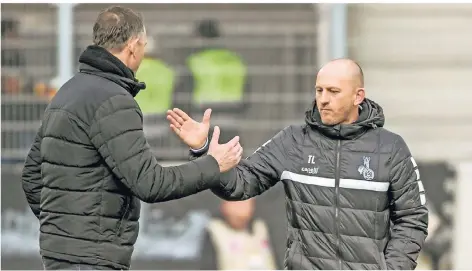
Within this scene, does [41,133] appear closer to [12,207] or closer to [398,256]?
[398,256]

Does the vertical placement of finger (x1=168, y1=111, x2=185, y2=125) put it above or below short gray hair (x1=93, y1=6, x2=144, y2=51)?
below

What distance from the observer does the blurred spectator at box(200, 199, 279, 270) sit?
847cm

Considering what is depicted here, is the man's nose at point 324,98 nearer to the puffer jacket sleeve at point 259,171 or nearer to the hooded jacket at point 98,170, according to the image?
the puffer jacket sleeve at point 259,171

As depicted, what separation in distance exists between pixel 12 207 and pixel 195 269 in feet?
4.90

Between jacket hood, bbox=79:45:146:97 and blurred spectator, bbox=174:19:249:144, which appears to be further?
blurred spectator, bbox=174:19:249:144

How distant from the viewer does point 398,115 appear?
31.1 feet

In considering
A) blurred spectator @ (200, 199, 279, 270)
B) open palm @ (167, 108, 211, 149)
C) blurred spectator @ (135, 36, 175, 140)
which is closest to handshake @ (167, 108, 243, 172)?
A: open palm @ (167, 108, 211, 149)

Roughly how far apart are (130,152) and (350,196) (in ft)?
2.98

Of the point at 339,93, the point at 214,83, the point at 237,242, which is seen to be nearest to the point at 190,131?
the point at 339,93

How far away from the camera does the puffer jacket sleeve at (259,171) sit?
4.42 m

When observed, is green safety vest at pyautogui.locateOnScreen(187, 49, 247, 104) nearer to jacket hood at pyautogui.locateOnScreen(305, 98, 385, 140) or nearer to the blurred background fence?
the blurred background fence

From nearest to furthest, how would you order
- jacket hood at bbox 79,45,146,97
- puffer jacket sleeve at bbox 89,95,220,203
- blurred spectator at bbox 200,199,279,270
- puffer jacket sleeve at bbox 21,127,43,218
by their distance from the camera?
puffer jacket sleeve at bbox 89,95,220,203
jacket hood at bbox 79,45,146,97
puffer jacket sleeve at bbox 21,127,43,218
blurred spectator at bbox 200,199,279,270

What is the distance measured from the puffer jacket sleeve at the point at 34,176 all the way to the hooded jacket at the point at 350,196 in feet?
2.27

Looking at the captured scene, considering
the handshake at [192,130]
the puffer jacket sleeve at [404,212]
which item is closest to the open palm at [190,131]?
the handshake at [192,130]
